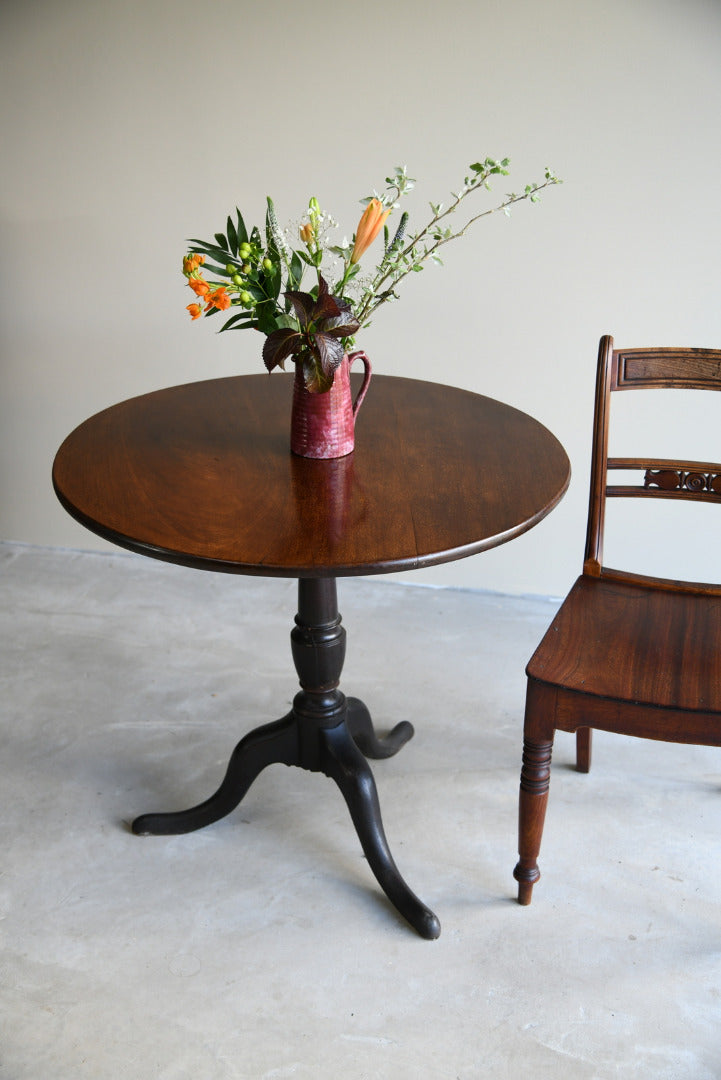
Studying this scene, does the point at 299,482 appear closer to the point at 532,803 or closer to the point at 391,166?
the point at 532,803

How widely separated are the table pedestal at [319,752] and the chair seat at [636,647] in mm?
412

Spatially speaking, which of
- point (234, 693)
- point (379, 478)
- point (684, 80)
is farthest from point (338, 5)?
point (234, 693)

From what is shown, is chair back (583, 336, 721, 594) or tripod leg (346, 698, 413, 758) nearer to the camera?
chair back (583, 336, 721, 594)

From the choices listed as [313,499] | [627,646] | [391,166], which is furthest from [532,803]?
[391,166]

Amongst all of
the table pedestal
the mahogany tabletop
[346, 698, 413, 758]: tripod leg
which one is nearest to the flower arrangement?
the mahogany tabletop

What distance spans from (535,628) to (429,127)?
142 cm

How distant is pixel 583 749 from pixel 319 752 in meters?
0.64

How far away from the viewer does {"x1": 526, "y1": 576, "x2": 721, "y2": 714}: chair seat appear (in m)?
1.58

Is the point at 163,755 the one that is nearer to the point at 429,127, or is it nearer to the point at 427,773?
the point at 427,773

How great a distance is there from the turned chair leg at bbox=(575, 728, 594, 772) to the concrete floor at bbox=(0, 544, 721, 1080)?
0.11ft

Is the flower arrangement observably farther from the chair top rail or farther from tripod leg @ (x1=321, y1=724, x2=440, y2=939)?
tripod leg @ (x1=321, y1=724, x2=440, y2=939)

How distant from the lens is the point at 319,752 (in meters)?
1.92

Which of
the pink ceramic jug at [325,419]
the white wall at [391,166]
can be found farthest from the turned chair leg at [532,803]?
the white wall at [391,166]

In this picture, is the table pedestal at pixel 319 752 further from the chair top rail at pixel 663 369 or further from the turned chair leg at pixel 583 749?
the chair top rail at pixel 663 369
